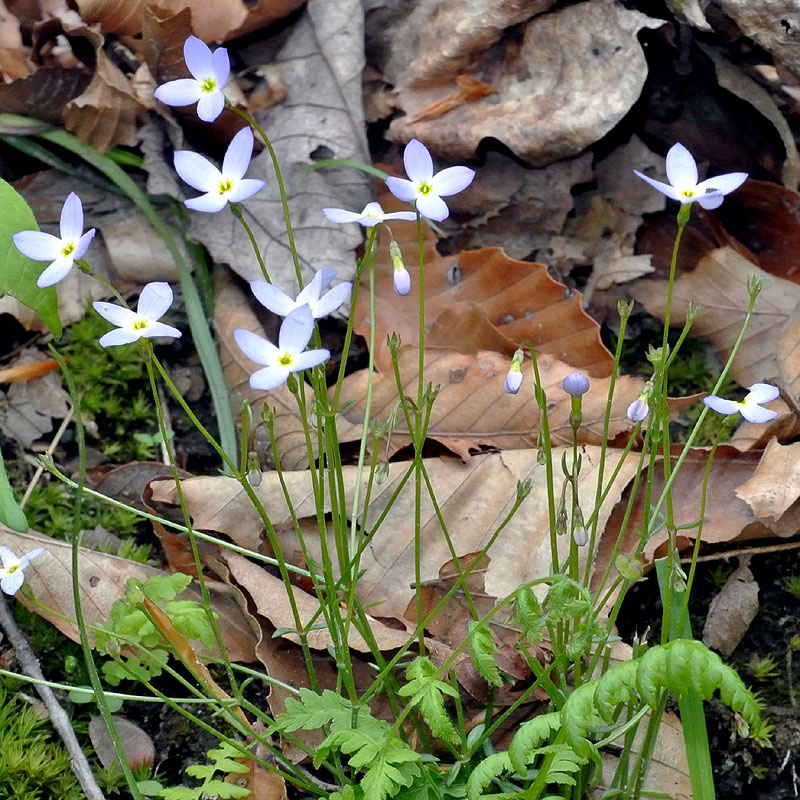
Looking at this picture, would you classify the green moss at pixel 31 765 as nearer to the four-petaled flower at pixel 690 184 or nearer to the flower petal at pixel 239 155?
the flower petal at pixel 239 155

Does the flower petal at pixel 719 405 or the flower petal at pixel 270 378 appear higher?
the flower petal at pixel 270 378

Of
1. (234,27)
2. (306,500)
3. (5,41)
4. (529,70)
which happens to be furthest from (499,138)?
(5,41)

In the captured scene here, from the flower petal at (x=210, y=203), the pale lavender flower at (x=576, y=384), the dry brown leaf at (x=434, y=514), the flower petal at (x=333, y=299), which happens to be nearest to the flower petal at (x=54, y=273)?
the flower petal at (x=210, y=203)

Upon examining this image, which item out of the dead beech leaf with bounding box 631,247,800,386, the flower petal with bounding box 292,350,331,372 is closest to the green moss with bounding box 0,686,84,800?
the flower petal with bounding box 292,350,331,372

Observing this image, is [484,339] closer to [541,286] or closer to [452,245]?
[541,286]

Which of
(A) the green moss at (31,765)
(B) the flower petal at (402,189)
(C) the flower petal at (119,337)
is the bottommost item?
(A) the green moss at (31,765)

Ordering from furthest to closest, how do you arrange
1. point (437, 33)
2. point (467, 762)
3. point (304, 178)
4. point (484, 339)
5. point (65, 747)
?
1. point (437, 33)
2. point (304, 178)
3. point (484, 339)
4. point (65, 747)
5. point (467, 762)

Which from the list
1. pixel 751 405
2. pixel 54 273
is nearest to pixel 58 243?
pixel 54 273
